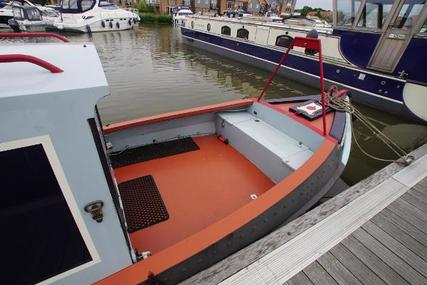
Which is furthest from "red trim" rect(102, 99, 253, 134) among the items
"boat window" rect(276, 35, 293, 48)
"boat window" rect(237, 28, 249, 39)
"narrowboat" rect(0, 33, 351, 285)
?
"boat window" rect(237, 28, 249, 39)

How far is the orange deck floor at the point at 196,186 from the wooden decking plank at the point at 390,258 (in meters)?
1.29

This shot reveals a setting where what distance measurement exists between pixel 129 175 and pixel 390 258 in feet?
10.7

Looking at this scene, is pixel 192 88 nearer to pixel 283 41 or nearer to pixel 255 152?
pixel 283 41

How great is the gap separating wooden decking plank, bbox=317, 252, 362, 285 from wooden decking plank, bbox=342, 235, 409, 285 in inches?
9.2

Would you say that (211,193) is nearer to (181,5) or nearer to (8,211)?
(8,211)

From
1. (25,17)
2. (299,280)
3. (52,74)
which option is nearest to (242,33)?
(299,280)

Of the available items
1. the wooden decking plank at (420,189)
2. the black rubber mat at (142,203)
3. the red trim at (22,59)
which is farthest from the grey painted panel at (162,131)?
the wooden decking plank at (420,189)

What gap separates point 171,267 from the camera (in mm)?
1816

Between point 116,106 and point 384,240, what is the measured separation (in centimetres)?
816

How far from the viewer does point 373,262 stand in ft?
7.32

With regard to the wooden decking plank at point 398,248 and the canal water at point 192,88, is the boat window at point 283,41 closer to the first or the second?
the canal water at point 192,88

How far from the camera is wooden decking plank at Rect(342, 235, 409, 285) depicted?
210cm

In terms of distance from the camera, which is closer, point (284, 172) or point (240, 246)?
point (240, 246)

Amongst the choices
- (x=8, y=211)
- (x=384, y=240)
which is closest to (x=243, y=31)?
(x=384, y=240)
